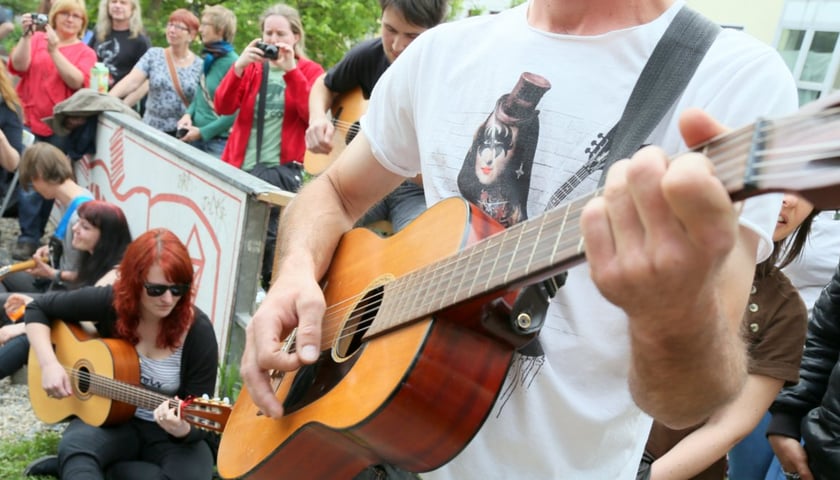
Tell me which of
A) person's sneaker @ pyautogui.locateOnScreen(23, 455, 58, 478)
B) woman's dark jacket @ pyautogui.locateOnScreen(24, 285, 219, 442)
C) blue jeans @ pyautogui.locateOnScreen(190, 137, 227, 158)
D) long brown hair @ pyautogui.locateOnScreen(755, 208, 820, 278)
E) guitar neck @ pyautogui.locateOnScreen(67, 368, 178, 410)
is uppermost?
long brown hair @ pyautogui.locateOnScreen(755, 208, 820, 278)

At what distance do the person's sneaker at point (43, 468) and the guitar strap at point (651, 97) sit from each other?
11.9ft

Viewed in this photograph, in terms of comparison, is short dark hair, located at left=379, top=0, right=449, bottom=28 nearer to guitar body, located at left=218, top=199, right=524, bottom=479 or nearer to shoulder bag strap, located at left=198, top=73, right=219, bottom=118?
guitar body, located at left=218, top=199, right=524, bottom=479

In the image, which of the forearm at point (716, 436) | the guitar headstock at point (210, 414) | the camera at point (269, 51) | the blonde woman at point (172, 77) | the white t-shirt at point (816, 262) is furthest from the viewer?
the blonde woman at point (172, 77)

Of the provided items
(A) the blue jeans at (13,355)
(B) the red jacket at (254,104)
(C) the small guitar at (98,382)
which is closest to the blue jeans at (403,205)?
(C) the small guitar at (98,382)

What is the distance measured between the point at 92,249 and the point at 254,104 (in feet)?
4.86

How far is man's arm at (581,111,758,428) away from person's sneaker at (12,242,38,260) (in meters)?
7.30

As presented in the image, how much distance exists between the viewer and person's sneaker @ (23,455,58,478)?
4281 mm

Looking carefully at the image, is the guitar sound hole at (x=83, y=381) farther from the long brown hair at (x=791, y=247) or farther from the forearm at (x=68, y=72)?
the forearm at (x=68, y=72)

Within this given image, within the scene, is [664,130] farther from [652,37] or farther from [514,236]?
[514,236]

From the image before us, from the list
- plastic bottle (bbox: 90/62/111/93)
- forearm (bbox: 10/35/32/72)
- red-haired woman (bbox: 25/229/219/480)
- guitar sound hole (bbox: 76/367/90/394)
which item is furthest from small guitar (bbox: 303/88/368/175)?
forearm (bbox: 10/35/32/72)

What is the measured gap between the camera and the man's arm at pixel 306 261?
1819mm

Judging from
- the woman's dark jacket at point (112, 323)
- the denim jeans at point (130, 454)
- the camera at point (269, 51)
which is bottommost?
the denim jeans at point (130, 454)

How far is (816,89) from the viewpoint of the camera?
12867 mm

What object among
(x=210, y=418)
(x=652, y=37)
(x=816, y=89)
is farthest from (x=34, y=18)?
(x=816, y=89)
